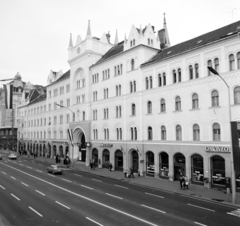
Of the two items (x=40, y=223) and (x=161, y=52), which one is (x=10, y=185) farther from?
(x=161, y=52)

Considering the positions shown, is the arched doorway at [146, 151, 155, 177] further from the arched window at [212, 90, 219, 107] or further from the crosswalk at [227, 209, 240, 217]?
the crosswalk at [227, 209, 240, 217]

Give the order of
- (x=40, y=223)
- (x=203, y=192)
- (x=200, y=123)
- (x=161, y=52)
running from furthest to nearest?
(x=161, y=52) < (x=200, y=123) < (x=203, y=192) < (x=40, y=223)

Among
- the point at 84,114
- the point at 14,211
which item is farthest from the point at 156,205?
the point at 84,114

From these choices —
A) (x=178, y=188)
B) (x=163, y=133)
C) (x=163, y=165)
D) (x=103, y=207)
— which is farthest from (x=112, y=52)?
(x=103, y=207)

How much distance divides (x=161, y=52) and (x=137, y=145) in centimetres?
1585

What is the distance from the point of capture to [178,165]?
32281 mm

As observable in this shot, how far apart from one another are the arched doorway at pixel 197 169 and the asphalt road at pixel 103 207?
20.7 feet

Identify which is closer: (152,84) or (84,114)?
(152,84)

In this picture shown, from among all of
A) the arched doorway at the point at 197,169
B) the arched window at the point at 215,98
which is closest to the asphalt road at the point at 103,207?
the arched doorway at the point at 197,169

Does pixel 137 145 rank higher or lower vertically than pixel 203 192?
higher

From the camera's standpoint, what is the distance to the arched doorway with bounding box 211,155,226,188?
27641 millimetres

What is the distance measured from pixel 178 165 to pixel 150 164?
5.31m

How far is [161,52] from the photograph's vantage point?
40.1 metres

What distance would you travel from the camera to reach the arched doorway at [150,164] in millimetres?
35969
